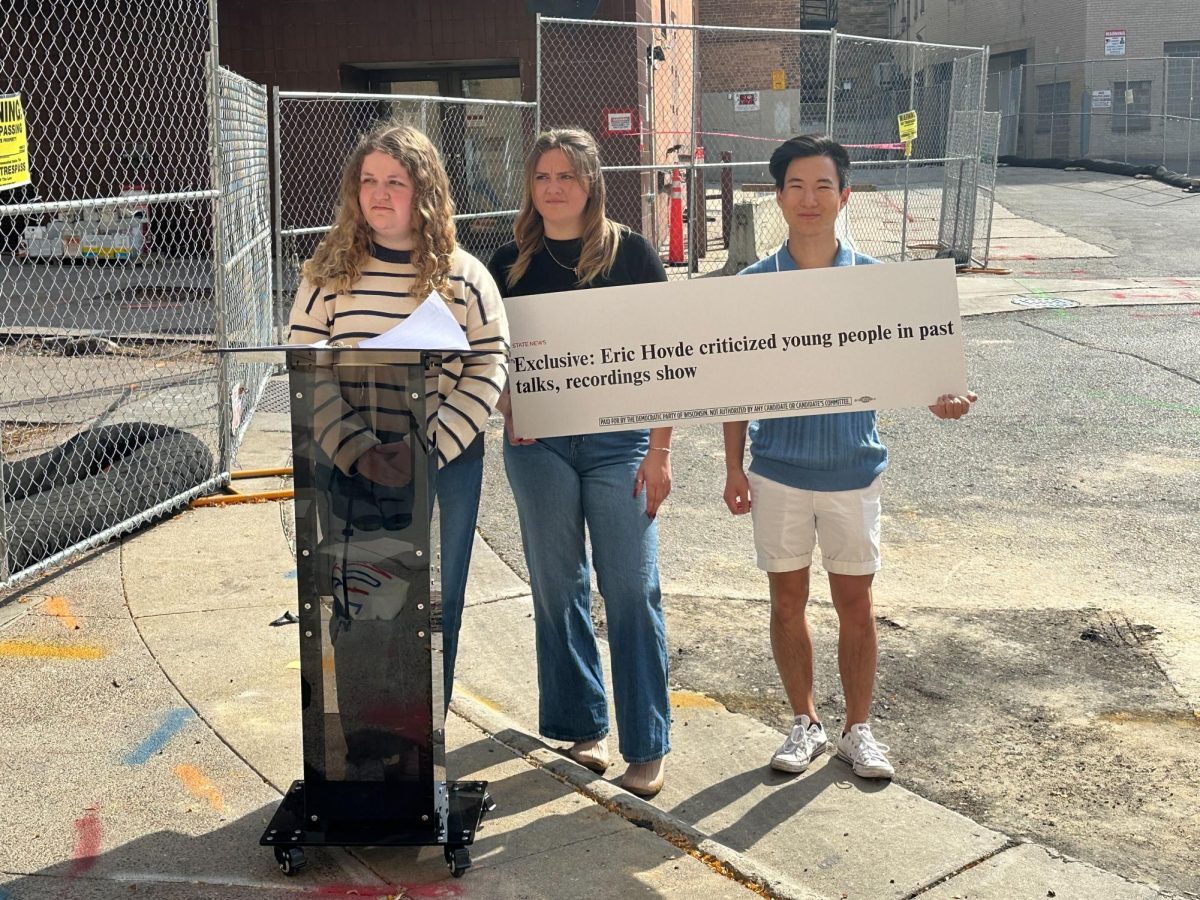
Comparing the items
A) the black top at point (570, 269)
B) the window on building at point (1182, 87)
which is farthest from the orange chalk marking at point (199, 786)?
the window on building at point (1182, 87)

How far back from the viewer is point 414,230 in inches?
134

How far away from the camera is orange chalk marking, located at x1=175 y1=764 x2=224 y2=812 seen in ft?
12.2

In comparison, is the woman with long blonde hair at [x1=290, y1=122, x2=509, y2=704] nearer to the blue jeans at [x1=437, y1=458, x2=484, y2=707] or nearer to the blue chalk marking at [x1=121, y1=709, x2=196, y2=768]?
the blue jeans at [x1=437, y1=458, x2=484, y2=707]

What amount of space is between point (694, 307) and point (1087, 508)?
4026 mm

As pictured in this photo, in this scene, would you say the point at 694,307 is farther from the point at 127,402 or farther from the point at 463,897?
the point at 127,402

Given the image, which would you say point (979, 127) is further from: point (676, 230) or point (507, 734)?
point (507, 734)

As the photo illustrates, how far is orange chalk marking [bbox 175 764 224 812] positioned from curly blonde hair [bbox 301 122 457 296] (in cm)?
148

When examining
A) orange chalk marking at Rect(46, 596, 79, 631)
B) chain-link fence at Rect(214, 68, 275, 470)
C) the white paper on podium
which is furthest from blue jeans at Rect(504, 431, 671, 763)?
chain-link fence at Rect(214, 68, 275, 470)

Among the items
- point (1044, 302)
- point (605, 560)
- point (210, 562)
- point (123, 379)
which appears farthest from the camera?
point (1044, 302)

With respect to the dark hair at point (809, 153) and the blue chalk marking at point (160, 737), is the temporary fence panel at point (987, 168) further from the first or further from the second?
the blue chalk marking at point (160, 737)

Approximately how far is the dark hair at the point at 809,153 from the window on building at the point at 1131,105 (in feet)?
116

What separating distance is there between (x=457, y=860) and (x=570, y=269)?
65.9 inches

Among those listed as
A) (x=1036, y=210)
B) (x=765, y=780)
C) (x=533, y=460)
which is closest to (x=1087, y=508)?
(x=765, y=780)

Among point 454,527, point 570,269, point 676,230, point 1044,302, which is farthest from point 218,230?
point 676,230
